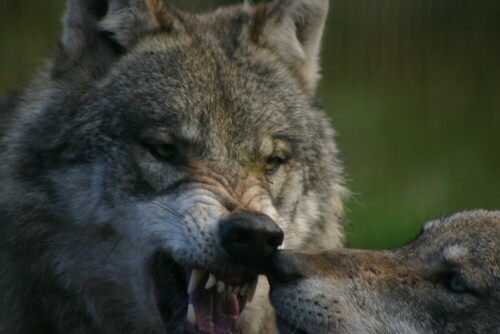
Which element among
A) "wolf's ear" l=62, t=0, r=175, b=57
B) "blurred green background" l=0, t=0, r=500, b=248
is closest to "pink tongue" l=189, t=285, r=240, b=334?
"wolf's ear" l=62, t=0, r=175, b=57

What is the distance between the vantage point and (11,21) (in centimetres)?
917

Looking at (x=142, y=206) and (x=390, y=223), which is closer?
(x=142, y=206)

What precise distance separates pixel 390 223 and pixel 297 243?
3.92 meters

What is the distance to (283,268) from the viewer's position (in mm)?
4008

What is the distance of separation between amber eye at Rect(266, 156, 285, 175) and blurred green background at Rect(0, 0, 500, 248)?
489 centimetres

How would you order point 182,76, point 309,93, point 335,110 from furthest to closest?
point 335,110
point 309,93
point 182,76

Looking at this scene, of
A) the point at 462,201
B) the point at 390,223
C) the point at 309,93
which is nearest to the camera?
the point at 309,93

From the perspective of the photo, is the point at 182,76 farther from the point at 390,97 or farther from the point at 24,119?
the point at 390,97

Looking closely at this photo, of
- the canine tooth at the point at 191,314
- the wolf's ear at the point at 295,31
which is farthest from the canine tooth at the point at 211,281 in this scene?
the wolf's ear at the point at 295,31

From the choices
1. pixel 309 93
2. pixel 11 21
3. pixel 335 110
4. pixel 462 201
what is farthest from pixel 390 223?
pixel 11 21

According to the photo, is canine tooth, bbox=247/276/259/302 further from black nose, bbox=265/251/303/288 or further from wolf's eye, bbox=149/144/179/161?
wolf's eye, bbox=149/144/179/161

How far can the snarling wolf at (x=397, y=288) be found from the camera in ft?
13.2

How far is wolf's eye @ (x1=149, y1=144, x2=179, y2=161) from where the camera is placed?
431 cm

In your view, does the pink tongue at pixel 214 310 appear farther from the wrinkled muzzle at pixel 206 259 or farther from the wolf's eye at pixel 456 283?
the wolf's eye at pixel 456 283
